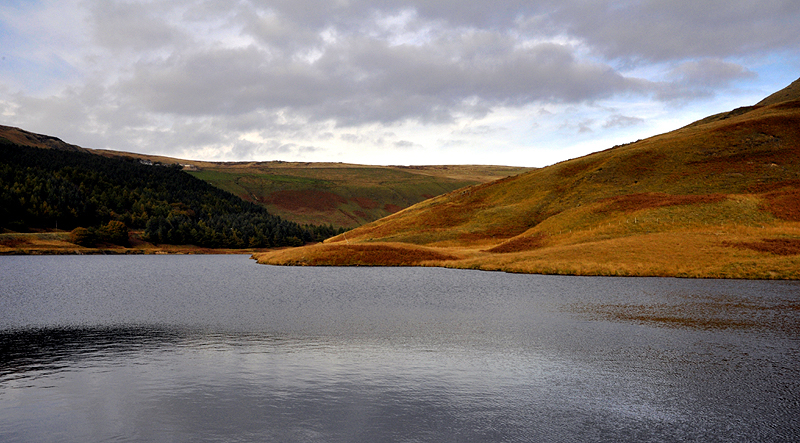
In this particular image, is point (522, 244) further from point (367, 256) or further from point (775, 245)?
point (775, 245)

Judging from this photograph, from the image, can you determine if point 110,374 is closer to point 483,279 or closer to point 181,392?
point 181,392

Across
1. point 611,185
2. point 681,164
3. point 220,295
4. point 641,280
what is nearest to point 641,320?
point 641,280

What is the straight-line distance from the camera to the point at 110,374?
18734mm

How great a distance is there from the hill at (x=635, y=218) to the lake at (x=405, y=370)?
1930cm

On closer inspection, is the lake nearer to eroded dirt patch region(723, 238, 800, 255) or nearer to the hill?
the hill

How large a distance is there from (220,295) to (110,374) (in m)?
24.6

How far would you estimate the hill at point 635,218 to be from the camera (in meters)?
56.7

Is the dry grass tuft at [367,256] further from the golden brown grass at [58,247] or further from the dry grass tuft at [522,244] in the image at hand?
the golden brown grass at [58,247]

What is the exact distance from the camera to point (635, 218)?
72.9 m

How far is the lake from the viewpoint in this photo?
44.5ft

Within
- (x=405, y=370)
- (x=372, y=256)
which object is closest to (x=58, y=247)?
(x=372, y=256)

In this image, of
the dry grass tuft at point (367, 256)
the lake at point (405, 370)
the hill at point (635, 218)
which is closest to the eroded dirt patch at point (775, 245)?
the hill at point (635, 218)

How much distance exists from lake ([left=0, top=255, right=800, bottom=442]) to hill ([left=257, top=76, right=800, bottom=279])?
760 inches

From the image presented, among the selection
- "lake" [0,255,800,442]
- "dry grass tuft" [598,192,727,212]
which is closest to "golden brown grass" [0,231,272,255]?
"lake" [0,255,800,442]
